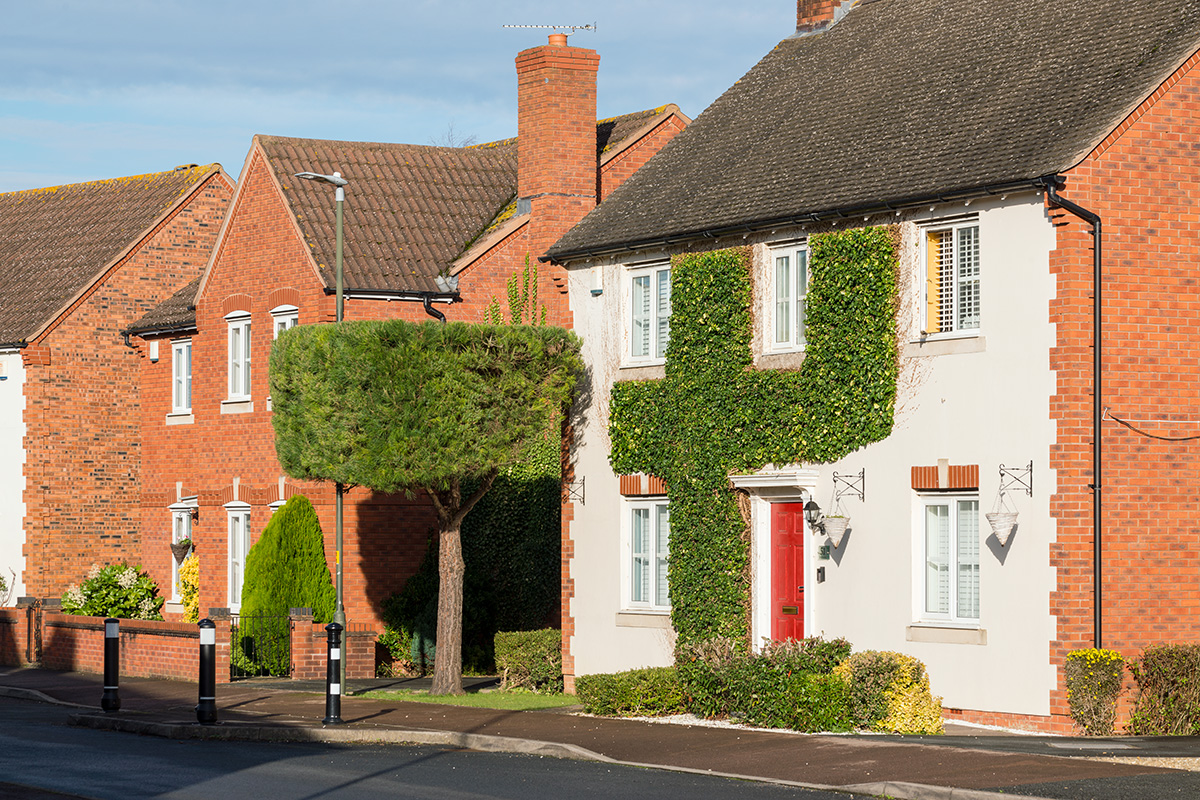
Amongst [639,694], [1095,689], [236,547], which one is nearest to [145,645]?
[236,547]

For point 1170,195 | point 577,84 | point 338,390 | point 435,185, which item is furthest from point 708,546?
point 435,185

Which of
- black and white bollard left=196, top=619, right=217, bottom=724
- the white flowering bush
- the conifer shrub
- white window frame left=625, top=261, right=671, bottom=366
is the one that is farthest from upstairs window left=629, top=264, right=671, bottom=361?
the white flowering bush

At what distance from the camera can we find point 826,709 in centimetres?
1842

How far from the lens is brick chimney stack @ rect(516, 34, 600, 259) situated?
28.2 meters

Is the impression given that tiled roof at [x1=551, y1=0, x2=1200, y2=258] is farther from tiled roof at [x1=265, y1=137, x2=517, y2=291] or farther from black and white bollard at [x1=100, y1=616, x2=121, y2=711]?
black and white bollard at [x1=100, y1=616, x2=121, y2=711]

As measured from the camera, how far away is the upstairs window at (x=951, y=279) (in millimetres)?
19406

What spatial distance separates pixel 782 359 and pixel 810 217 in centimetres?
192

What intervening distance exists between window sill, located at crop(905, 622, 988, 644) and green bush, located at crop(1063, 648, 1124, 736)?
51.4 inches

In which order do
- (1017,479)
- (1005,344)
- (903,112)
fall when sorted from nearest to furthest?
1. (1017,479)
2. (1005,344)
3. (903,112)

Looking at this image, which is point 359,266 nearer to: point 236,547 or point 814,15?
point 236,547

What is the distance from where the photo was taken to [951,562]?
19.5 meters

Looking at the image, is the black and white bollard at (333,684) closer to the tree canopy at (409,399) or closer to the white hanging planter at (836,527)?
the tree canopy at (409,399)

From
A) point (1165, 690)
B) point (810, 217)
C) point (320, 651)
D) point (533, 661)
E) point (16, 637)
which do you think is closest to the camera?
point (1165, 690)

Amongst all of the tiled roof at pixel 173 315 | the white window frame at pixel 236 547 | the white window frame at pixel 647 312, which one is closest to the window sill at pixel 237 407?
the white window frame at pixel 236 547
